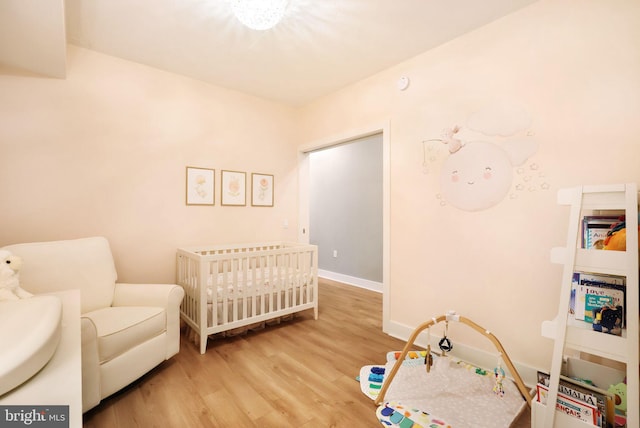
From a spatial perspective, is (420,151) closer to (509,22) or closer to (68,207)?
(509,22)

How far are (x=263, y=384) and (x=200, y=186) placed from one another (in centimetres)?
193

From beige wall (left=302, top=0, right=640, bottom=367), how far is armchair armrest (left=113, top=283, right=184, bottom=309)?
5.87ft

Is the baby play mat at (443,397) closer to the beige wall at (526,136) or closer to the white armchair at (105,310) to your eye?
the beige wall at (526,136)

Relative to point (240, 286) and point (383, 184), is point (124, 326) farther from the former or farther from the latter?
point (383, 184)

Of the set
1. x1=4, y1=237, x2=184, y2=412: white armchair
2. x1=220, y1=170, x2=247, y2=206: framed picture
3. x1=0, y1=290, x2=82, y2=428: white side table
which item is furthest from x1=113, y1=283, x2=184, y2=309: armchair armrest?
x1=0, y1=290, x2=82, y2=428: white side table

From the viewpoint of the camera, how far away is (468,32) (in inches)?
83.6

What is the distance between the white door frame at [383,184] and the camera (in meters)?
2.65

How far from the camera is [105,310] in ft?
6.33

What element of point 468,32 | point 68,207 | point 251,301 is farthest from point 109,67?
point 468,32

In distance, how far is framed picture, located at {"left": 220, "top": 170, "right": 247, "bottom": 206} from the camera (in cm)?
308

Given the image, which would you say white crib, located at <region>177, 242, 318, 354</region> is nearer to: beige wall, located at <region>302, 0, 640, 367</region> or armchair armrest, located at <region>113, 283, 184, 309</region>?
armchair armrest, located at <region>113, 283, 184, 309</region>

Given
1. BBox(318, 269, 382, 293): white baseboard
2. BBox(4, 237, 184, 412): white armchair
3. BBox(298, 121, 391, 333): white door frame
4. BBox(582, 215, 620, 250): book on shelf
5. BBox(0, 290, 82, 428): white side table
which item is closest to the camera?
BBox(0, 290, 82, 428): white side table

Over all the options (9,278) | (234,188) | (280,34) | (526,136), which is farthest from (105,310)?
(526,136)

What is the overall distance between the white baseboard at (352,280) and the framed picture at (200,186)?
248 centimetres
